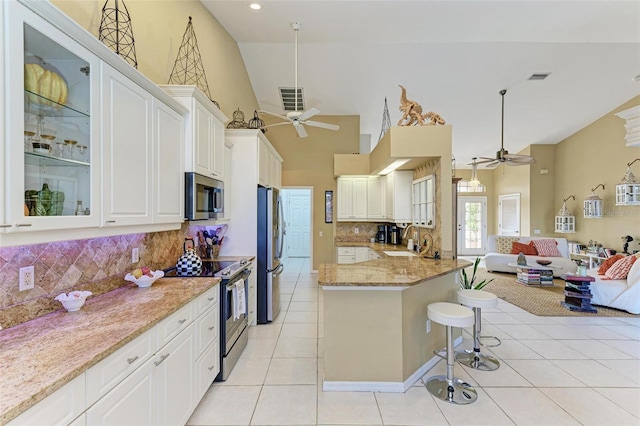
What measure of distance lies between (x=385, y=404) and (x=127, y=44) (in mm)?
3618

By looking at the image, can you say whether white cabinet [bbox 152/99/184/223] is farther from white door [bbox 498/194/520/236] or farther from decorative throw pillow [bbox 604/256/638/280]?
white door [bbox 498/194/520/236]

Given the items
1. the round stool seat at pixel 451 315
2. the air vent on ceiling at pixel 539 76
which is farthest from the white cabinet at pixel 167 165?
the air vent on ceiling at pixel 539 76

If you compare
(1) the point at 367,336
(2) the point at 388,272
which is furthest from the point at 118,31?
(1) the point at 367,336

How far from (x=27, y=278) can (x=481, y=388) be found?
133 inches

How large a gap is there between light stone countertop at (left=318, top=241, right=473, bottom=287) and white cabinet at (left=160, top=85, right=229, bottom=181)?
1.58 meters

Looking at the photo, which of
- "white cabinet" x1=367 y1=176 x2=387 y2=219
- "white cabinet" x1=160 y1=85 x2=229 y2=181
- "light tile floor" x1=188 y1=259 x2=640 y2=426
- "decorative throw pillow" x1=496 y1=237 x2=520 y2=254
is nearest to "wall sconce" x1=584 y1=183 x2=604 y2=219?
"decorative throw pillow" x1=496 y1=237 x2=520 y2=254

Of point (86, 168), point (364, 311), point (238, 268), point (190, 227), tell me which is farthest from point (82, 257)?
point (364, 311)

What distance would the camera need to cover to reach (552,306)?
4.78 metres

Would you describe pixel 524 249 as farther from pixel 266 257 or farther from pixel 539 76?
pixel 266 257

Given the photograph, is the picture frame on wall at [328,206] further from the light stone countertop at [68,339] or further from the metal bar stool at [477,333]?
the light stone countertop at [68,339]

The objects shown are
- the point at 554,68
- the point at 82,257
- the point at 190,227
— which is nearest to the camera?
the point at 82,257

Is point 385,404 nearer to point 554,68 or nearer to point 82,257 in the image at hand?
point 82,257

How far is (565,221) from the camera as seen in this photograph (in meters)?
7.80

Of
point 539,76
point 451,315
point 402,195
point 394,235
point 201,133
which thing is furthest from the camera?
point 394,235
